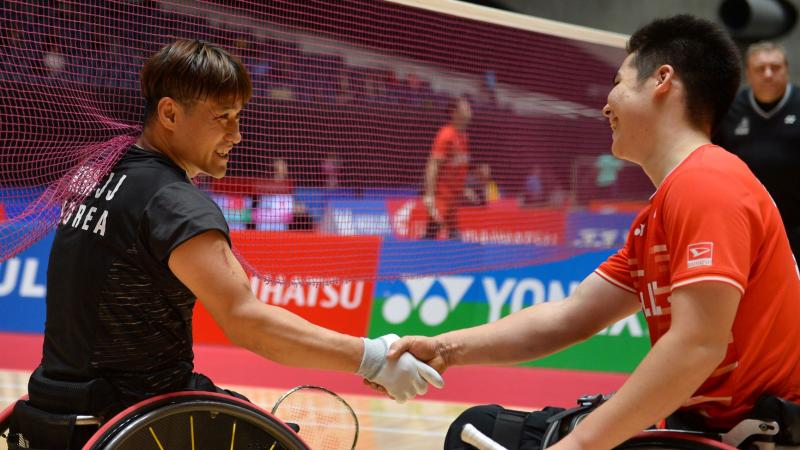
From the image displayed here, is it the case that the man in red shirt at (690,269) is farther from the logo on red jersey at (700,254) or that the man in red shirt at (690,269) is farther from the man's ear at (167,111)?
the man's ear at (167,111)

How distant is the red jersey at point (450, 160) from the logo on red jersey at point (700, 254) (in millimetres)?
4541

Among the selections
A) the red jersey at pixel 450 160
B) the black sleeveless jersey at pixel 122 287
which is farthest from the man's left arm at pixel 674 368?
the red jersey at pixel 450 160

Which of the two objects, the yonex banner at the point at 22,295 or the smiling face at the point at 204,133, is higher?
the smiling face at the point at 204,133

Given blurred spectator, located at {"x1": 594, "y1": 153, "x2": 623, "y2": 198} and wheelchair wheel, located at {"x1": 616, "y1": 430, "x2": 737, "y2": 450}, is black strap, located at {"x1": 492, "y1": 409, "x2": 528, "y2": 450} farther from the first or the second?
blurred spectator, located at {"x1": 594, "y1": 153, "x2": 623, "y2": 198}

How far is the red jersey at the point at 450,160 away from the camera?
6.68m

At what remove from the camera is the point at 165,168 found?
2.39 metres

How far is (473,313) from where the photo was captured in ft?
23.3

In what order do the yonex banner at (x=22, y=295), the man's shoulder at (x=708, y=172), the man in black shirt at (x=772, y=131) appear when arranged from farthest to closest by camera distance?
the yonex banner at (x=22, y=295) < the man in black shirt at (x=772, y=131) < the man's shoulder at (x=708, y=172)

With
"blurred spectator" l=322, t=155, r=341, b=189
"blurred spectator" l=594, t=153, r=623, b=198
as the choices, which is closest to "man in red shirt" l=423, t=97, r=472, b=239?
"blurred spectator" l=322, t=155, r=341, b=189

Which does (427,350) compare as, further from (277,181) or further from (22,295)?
(22,295)

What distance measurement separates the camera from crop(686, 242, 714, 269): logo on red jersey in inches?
78.4

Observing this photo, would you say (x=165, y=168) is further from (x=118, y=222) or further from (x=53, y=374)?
(x=53, y=374)

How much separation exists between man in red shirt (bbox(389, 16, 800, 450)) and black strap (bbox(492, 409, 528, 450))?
0.04 metres

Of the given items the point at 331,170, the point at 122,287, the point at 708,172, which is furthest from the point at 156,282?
the point at 331,170
